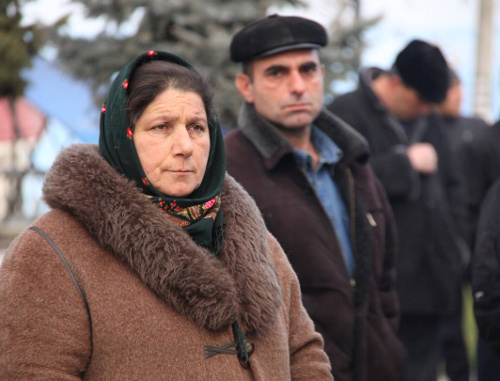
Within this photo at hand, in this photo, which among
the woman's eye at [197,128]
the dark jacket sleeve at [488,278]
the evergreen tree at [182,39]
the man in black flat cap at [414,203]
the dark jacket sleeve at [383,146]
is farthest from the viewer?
the evergreen tree at [182,39]

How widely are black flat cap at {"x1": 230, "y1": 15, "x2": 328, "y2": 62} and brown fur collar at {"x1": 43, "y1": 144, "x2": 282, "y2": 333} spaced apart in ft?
4.69

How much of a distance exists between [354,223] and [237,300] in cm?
132

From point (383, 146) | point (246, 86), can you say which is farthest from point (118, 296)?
point (383, 146)

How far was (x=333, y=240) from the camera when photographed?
11.3 feet

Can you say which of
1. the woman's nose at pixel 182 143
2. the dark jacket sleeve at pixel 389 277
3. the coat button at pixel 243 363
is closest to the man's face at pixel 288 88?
the dark jacket sleeve at pixel 389 277

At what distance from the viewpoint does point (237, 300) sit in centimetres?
241

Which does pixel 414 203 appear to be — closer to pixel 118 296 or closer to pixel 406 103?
pixel 406 103

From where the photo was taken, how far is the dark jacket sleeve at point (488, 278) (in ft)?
10.8

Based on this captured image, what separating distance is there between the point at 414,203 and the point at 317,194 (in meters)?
1.37

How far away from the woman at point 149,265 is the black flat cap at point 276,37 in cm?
109

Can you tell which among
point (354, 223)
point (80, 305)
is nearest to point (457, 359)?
point (354, 223)

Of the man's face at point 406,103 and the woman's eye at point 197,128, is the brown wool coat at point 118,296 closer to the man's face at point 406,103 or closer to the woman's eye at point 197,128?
the woman's eye at point 197,128

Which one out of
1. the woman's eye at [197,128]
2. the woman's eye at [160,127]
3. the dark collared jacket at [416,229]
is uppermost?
the woman's eye at [160,127]

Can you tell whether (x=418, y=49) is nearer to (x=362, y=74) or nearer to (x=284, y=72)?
(x=362, y=74)
